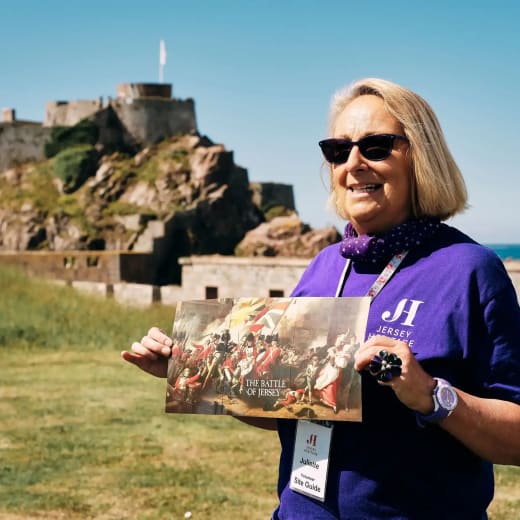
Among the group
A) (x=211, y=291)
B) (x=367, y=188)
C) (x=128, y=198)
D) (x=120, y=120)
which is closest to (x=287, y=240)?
(x=211, y=291)

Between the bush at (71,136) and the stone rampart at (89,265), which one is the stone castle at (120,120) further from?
the stone rampart at (89,265)

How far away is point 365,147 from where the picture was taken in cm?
230

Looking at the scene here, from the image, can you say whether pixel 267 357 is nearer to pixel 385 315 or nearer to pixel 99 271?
pixel 385 315

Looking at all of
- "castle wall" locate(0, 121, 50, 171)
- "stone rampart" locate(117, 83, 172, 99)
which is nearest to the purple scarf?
"castle wall" locate(0, 121, 50, 171)

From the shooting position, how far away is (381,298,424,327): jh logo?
6.91 ft

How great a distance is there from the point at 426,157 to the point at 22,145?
5387 cm

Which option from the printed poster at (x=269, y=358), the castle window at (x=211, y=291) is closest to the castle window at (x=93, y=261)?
the castle window at (x=211, y=291)

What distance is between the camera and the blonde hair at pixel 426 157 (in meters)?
2.21

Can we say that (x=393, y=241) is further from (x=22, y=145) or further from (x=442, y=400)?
(x=22, y=145)

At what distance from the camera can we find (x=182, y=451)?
26.3 feet

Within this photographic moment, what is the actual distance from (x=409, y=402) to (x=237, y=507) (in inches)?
185

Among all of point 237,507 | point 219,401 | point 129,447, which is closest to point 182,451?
point 129,447

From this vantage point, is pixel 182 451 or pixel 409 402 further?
pixel 182 451

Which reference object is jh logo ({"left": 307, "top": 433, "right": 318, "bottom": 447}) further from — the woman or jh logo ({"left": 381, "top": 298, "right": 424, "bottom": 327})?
jh logo ({"left": 381, "top": 298, "right": 424, "bottom": 327})
